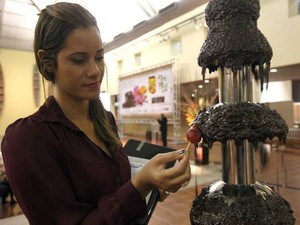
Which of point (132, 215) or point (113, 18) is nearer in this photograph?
point (132, 215)

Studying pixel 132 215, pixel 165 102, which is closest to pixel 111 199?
pixel 132 215

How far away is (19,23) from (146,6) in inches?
133

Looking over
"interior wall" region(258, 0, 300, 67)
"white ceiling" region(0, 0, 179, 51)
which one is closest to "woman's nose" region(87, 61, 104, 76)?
"interior wall" region(258, 0, 300, 67)

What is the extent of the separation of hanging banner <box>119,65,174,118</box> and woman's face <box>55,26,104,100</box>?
28.1 feet

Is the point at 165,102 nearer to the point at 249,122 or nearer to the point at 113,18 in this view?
the point at 113,18

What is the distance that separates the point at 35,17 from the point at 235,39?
7619mm

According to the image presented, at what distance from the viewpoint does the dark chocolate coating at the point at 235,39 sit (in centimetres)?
62

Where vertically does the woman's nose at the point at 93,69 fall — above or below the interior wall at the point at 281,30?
below

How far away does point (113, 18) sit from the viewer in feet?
24.9

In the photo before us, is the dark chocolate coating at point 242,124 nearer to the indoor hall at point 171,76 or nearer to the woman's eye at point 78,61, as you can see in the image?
the woman's eye at point 78,61

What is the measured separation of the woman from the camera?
1.92 feet

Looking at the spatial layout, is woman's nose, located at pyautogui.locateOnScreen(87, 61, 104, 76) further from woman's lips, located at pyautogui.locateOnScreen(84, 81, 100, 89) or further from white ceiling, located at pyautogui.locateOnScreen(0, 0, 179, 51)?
white ceiling, located at pyautogui.locateOnScreen(0, 0, 179, 51)

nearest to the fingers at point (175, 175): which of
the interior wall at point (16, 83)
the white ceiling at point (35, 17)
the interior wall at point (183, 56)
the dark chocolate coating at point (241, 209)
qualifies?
the dark chocolate coating at point (241, 209)

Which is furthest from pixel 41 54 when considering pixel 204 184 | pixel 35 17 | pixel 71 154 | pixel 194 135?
pixel 35 17
